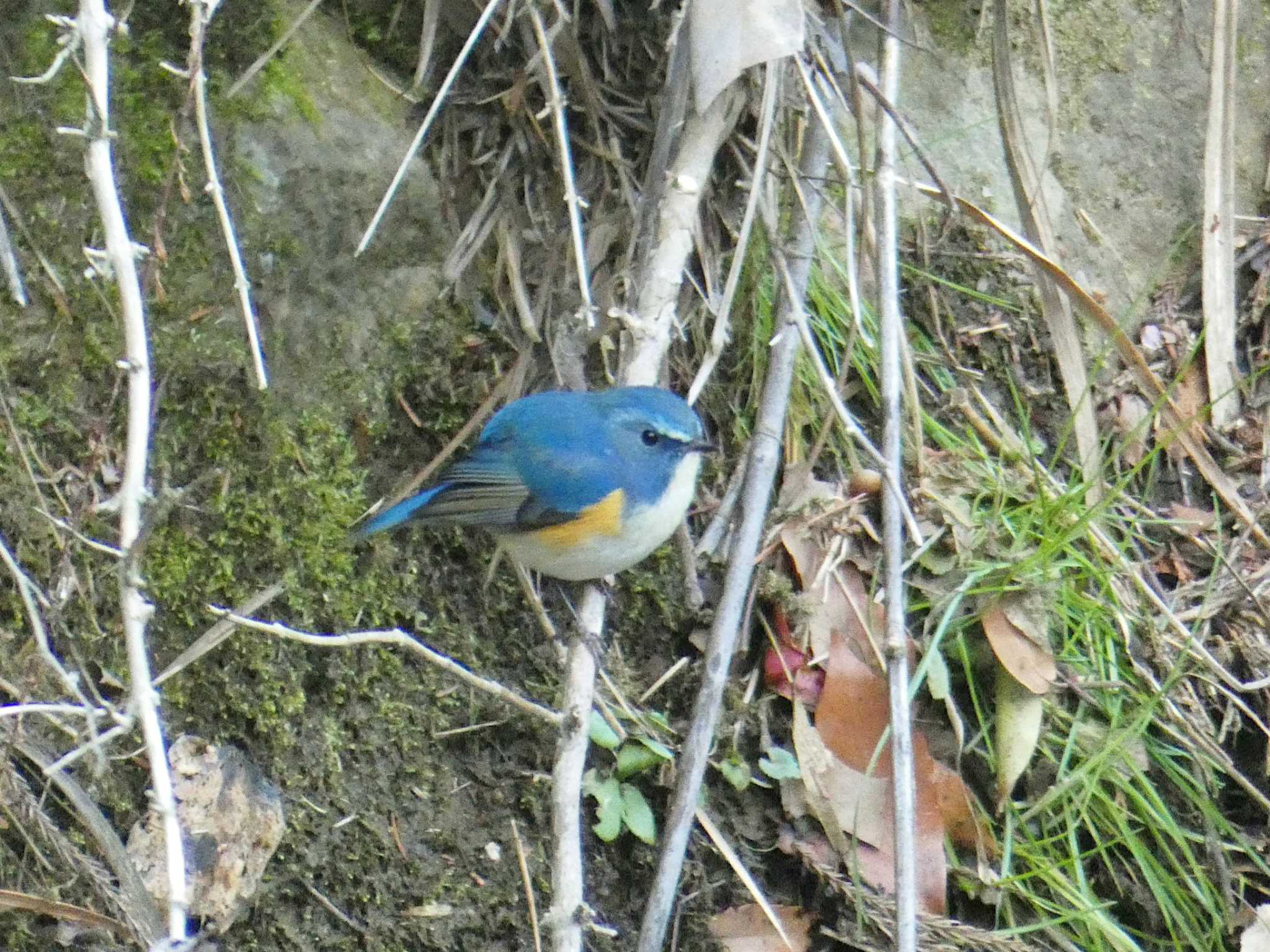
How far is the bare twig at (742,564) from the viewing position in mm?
3479

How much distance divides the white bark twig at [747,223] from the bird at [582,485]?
20cm

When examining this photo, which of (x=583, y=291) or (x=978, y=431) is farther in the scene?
(x=978, y=431)

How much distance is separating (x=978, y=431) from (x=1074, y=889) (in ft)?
5.05

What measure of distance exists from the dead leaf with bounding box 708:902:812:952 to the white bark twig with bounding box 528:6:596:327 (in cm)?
173

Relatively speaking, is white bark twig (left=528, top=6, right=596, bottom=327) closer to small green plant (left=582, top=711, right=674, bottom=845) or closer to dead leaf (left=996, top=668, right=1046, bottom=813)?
small green plant (left=582, top=711, right=674, bottom=845)

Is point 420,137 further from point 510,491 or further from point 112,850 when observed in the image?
point 112,850

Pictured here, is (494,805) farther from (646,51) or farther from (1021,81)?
(1021,81)

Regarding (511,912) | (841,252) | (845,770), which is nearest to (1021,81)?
(841,252)

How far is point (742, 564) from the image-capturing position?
3918 millimetres

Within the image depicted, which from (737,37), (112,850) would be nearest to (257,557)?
(112,850)

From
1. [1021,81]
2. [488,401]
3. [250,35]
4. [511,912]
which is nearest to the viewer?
[511,912]

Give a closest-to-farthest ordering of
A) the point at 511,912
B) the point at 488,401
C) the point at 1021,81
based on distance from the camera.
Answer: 1. the point at 511,912
2. the point at 488,401
3. the point at 1021,81

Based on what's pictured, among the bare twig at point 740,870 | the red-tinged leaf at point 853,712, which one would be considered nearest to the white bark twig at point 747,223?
the red-tinged leaf at point 853,712

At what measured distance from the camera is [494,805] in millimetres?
3791
